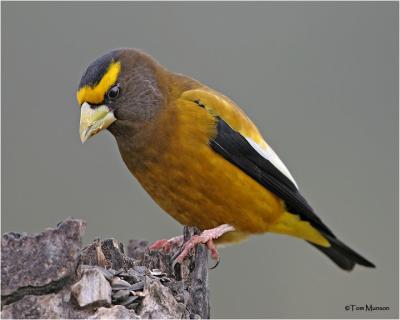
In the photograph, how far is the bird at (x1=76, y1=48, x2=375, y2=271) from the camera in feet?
16.4

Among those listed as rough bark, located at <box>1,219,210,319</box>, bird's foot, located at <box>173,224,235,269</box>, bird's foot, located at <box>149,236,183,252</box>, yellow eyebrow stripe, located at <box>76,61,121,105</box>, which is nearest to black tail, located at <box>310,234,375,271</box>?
bird's foot, located at <box>173,224,235,269</box>

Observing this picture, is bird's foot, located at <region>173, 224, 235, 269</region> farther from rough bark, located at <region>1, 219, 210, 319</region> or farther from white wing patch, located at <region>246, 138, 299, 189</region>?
rough bark, located at <region>1, 219, 210, 319</region>

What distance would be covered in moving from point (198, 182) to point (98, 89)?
0.88 metres

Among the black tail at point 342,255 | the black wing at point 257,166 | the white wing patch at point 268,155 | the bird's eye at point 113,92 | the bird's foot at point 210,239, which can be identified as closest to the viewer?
the bird's foot at point 210,239

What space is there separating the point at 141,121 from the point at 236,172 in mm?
725

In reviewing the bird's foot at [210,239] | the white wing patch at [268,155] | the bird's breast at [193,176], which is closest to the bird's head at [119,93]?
the bird's breast at [193,176]

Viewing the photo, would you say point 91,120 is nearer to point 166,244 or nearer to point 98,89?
point 98,89

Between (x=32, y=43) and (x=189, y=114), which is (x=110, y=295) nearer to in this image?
(x=189, y=114)

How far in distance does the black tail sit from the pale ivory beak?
2186mm

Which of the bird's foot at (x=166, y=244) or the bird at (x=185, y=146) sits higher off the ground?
the bird at (x=185, y=146)

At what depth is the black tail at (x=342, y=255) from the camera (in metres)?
6.14

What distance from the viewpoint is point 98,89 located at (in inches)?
190

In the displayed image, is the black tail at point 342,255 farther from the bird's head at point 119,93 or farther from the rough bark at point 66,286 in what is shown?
the rough bark at point 66,286

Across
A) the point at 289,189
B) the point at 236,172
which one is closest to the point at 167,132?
the point at 236,172
